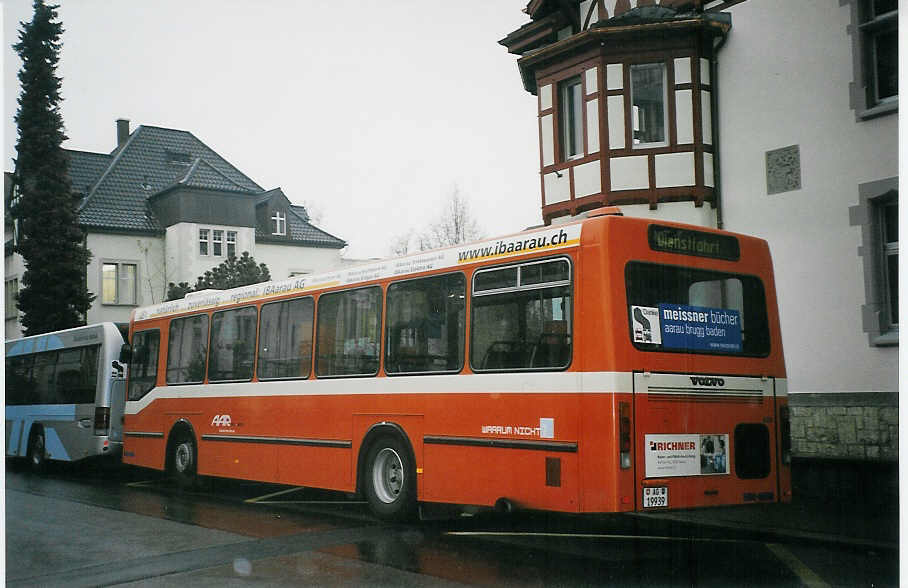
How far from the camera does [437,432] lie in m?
9.11

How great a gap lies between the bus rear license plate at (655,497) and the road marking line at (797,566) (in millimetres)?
1049

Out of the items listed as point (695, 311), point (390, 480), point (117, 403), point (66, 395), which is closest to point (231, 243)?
point (66, 395)

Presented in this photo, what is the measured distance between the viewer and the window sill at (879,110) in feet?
38.3

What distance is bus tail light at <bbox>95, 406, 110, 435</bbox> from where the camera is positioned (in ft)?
49.6

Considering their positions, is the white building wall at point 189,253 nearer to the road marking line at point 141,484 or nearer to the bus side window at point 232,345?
the road marking line at point 141,484

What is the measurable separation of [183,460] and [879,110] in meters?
10.00

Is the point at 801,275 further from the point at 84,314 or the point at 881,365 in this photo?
the point at 84,314

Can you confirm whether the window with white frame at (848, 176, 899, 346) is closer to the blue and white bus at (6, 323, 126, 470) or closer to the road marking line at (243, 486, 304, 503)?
the road marking line at (243, 486, 304, 503)

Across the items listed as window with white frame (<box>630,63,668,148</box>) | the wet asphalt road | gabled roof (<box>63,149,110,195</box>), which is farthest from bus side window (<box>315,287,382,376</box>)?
window with white frame (<box>630,63,668,148</box>)

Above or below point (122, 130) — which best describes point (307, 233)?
below

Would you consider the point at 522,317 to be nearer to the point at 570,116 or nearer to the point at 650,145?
the point at 650,145

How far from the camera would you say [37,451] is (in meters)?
16.5

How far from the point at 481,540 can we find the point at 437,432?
1.06 metres

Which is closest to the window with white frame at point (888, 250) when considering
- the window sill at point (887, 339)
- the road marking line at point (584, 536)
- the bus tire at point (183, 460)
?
the window sill at point (887, 339)
